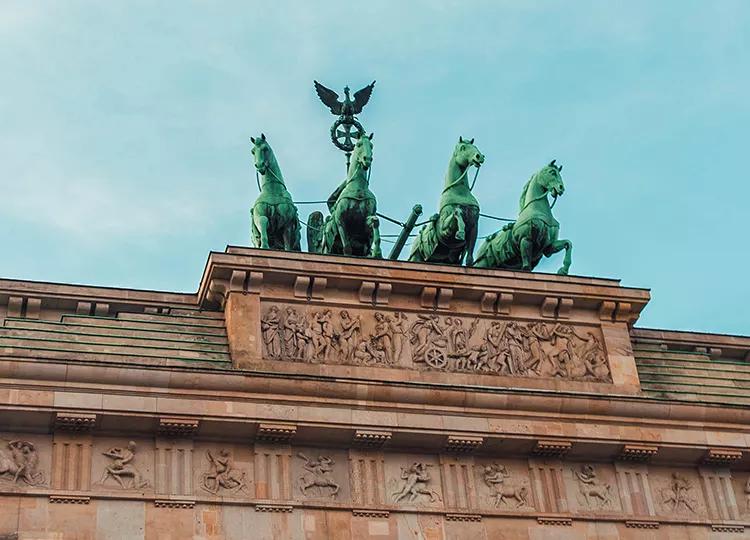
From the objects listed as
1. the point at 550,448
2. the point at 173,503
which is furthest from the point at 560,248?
the point at 173,503

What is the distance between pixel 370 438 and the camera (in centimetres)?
2553

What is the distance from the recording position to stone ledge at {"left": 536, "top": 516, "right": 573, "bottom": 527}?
85.1ft

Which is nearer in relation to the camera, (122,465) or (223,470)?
(122,465)

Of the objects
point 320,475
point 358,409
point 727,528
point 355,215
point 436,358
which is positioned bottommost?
point 727,528

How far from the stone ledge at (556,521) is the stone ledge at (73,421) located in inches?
273

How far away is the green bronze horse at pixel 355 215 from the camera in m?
29.4

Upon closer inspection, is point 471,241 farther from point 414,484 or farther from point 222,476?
point 222,476

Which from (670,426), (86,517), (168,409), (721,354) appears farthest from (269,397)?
(721,354)

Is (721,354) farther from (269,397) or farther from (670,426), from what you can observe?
(269,397)

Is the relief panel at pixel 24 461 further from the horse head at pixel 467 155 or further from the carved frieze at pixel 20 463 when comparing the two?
the horse head at pixel 467 155

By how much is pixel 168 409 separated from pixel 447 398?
4347 mm

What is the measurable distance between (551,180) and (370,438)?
24.7 ft

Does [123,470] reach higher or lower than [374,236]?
lower

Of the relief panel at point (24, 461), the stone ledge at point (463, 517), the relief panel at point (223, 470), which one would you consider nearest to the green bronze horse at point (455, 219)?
the stone ledge at point (463, 517)
